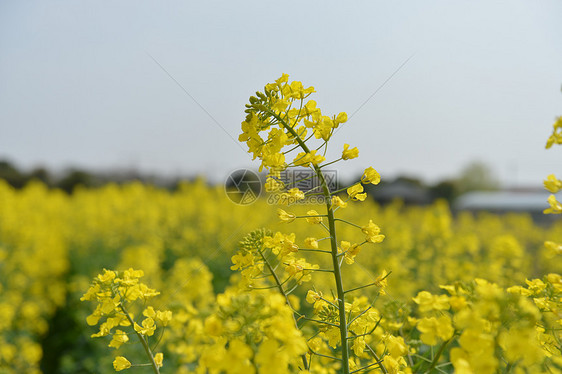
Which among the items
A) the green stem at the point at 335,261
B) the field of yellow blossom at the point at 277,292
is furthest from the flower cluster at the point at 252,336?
the green stem at the point at 335,261

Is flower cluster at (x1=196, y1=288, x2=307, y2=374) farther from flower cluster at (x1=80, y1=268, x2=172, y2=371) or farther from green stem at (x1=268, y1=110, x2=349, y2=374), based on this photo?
flower cluster at (x1=80, y1=268, x2=172, y2=371)

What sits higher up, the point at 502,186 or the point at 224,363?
the point at 224,363

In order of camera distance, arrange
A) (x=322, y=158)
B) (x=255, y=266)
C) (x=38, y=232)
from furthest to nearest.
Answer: (x=38, y=232) < (x=255, y=266) < (x=322, y=158)

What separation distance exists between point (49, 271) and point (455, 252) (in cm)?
757

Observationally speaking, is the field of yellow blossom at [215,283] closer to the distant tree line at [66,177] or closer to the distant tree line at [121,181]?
the distant tree line at [121,181]

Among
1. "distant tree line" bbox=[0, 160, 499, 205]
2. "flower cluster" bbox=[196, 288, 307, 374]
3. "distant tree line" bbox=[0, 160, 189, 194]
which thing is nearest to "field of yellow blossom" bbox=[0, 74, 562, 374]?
"flower cluster" bbox=[196, 288, 307, 374]

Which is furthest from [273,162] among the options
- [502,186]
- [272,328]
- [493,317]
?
[502,186]

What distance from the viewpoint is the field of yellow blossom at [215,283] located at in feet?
2.47

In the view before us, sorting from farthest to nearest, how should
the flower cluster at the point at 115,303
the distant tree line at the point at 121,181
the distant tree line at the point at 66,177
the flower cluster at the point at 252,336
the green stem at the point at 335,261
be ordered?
the distant tree line at the point at 66,177, the distant tree line at the point at 121,181, the flower cluster at the point at 115,303, the green stem at the point at 335,261, the flower cluster at the point at 252,336

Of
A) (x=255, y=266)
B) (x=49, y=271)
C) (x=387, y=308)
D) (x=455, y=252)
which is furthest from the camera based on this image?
(x=49, y=271)

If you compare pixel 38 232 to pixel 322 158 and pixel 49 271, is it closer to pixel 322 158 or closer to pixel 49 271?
pixel 49 271

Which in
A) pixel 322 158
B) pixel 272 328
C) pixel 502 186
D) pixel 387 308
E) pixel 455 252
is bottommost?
pixel 502 186

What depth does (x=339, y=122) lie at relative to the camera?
3.70ft

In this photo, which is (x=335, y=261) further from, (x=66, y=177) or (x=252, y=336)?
(x=66, y=177)
